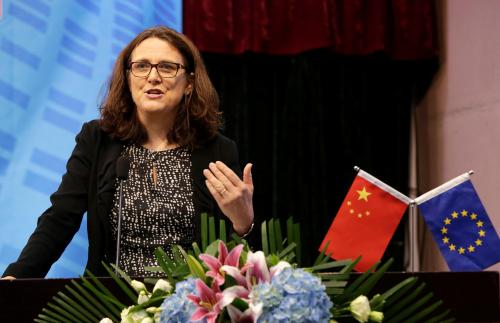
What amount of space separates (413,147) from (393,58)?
1.90ft

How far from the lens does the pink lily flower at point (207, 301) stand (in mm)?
944

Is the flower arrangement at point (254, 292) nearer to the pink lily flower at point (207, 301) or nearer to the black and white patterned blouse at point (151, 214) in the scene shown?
the pink lily flower at point (207, 301)

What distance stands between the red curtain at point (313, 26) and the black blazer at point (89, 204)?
207 cm

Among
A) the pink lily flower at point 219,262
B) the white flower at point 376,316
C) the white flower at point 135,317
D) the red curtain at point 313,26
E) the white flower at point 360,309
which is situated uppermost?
the red curtain at point 313,26

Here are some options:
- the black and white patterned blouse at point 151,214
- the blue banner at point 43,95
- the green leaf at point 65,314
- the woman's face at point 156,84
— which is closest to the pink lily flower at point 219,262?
the green leaf at point 65,314

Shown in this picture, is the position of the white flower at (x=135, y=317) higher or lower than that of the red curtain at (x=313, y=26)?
lower

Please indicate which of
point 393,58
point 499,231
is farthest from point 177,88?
point 393,58

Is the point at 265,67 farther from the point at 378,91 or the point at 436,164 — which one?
the point at 436,164

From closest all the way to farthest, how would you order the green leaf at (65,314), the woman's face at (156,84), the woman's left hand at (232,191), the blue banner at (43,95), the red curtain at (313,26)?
1. the green leaf at (65,314)
2. the woman's left hand at (232,191)
3. the woman's face at (156,84)
4. the blue banner at (43,95)
5. the red curtain at (313,26)

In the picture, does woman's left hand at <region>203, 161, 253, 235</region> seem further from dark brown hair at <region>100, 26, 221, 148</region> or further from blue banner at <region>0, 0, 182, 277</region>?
blue banner at <region>0, 0, 182, 277</region>

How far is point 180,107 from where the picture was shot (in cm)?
244

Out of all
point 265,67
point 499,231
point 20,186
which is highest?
point 265,67

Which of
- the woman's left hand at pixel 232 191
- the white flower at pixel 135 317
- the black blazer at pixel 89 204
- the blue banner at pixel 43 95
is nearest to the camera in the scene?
the white flower at pixel 135 317

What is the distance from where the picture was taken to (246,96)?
14.6 feet
